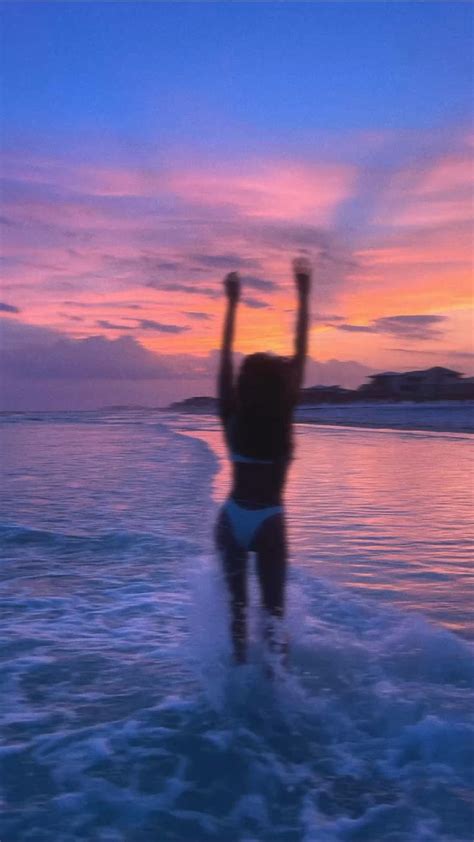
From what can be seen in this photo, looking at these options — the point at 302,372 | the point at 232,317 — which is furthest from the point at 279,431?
the point at 232,317

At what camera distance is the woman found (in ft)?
13.0

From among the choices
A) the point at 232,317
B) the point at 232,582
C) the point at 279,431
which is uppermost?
the point at 232,317

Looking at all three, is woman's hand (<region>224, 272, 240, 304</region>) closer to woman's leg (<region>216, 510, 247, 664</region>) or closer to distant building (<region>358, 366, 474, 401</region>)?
woman's leg (<region>216, 510, 247, 664</region>)

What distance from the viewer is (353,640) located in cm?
527

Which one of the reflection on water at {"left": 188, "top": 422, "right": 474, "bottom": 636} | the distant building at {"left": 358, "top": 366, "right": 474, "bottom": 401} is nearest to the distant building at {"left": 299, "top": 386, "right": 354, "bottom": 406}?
the distant building at {"left": 358, "top": 366, "right": 474, "bottom": 401}

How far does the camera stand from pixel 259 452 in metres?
4.02

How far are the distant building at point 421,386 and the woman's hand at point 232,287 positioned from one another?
221 feet

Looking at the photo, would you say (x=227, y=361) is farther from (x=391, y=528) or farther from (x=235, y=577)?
(x=391, y=528)

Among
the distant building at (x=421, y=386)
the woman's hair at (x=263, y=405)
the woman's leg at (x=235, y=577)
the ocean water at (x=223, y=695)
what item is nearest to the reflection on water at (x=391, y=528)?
the ocean water at (x=223, y=695)

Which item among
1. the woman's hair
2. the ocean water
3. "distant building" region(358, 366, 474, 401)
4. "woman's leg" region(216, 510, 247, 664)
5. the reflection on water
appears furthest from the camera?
"distant building" region(358, 366, 474, 401)

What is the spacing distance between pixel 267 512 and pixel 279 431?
1.46 ft

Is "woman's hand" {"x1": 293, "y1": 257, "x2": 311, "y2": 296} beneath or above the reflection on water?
above

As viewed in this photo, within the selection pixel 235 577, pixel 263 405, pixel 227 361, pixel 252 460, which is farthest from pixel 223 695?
pixel 227 361

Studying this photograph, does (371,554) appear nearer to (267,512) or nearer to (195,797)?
(267,512)
